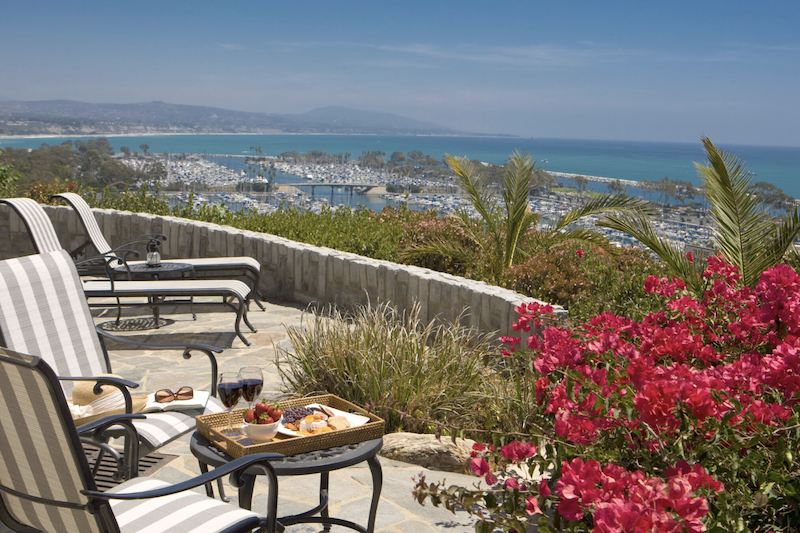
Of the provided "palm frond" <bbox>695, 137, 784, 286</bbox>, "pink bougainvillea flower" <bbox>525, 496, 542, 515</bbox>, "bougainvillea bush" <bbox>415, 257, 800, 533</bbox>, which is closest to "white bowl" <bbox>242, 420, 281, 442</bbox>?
"bougainvillea bush" <bbox>415, 257, 800, 533</bbox>

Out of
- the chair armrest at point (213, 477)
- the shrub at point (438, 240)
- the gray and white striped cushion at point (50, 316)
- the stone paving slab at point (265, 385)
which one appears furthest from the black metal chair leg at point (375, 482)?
the shrub at point (438, 240)

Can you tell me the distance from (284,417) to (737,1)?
523 ft

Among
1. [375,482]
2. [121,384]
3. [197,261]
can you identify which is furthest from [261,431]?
[197,261]

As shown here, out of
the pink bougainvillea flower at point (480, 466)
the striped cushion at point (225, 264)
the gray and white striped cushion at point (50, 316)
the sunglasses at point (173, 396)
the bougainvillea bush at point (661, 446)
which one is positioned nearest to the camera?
the bougainvillea bush at point (661, 446)

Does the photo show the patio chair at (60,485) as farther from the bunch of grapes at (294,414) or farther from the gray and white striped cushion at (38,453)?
the bunch of grapes at (294,414)

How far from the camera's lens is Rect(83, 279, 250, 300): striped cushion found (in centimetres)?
638

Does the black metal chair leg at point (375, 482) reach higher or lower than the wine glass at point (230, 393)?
lower

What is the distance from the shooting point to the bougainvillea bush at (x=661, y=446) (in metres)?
1.68

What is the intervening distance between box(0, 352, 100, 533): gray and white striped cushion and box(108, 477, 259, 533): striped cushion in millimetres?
181

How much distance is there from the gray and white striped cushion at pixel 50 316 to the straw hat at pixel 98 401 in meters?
0.22

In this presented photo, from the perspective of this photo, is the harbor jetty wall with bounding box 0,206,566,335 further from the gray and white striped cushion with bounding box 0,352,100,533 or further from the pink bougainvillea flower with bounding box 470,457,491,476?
the gray and white striped cushion with bounding box 0,352,100,533

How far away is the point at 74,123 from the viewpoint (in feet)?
234

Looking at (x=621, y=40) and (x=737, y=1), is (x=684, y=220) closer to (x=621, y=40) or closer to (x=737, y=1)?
(x=737, y=1)

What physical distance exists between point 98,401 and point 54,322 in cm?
66
